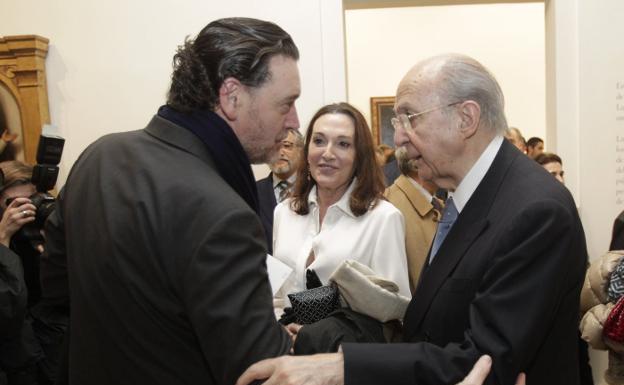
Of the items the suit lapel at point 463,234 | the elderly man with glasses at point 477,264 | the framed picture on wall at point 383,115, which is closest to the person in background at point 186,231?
the elderly man with glasses at point 477,264

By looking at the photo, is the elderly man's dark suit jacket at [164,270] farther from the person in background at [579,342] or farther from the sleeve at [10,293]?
the person in background at [579,342]

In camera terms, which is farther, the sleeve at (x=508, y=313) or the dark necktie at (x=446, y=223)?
the dark necktie at (x=446, y=223)

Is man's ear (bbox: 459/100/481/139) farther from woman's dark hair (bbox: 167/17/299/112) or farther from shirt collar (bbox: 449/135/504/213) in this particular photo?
woman's dark hair (bbox: 167/17/299/112)

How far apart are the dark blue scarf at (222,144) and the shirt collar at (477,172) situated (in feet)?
2.24

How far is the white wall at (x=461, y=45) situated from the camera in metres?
8.47

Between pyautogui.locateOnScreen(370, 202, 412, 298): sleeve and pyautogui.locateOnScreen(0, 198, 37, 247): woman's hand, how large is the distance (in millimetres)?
1695

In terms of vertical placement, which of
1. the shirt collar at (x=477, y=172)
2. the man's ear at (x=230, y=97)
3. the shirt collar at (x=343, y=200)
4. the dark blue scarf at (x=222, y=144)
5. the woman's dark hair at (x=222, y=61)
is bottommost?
the shirt collar at (x=343, y=200)

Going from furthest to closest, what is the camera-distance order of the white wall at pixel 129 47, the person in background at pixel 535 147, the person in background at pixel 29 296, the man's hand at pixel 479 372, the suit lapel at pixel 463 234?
the person in background at pixel 535 147, the white wall at pixel 129 47, the person in background at pixel 29 296, the suit lapel at pixel 463 234, the man's hand at pixel 479 372

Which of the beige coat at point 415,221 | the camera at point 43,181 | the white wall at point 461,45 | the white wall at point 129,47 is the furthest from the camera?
the white wall at point 461,45

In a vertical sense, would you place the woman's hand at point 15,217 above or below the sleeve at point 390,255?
above

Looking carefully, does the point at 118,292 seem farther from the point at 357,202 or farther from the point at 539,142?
the point at 539,142

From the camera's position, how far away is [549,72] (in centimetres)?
466

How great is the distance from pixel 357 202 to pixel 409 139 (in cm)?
86

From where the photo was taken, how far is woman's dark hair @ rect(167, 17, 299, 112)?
1.45m
